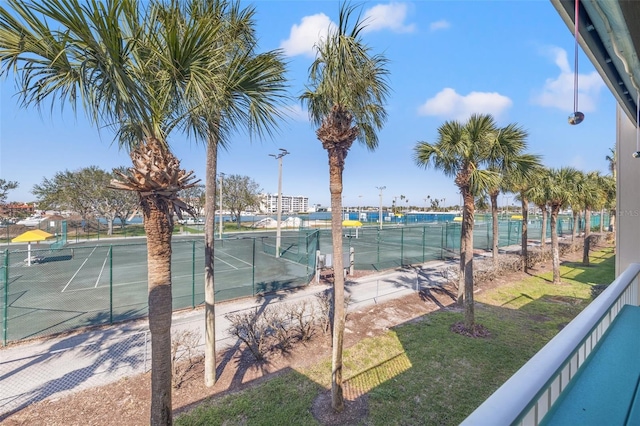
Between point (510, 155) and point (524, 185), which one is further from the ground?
point (510, 155)

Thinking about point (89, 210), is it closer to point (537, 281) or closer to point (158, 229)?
point (158, 229)

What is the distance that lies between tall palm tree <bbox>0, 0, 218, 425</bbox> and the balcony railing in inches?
131

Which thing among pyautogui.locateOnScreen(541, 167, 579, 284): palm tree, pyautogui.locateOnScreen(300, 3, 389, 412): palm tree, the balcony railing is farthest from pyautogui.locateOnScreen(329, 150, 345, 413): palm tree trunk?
pyautogui.locateOnScreen(541, 167, 579, 284): palm tree

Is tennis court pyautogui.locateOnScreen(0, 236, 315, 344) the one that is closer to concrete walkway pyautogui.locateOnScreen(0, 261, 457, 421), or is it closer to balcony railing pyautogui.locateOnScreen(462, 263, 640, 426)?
concrete walkway pyautogui.locateOnScreen(0, 261, 457, 421)

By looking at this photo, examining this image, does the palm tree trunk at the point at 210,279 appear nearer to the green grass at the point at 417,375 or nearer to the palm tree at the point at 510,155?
the green grass at the point at 417,375

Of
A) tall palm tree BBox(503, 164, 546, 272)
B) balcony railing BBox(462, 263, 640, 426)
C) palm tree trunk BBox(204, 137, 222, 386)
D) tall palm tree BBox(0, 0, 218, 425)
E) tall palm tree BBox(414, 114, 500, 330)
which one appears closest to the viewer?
balcony railing BBox(462, 263, 640, 426)

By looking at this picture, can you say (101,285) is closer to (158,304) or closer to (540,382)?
(158,304)

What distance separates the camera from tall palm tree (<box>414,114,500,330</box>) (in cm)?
733

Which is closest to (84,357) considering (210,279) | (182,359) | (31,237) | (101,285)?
(182,359)

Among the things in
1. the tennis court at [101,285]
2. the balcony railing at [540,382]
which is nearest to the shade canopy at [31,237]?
the tennis court at [101,285]

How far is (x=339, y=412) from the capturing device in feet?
14.4

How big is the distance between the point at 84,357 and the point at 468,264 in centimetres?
930

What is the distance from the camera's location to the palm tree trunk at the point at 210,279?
5066 mm

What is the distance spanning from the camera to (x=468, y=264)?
779 cm
